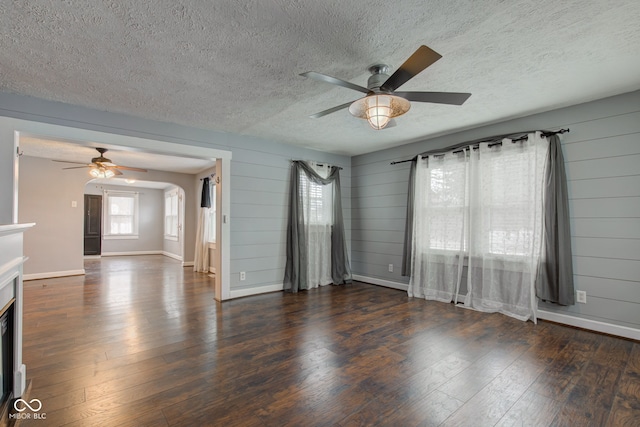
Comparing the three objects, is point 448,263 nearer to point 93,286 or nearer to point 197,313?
point 197,313

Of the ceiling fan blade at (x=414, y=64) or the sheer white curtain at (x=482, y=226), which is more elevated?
the ceiling fan blade at (x=414, y=64)

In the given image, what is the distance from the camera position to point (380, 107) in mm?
2229

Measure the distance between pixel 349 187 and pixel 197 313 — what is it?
11.3 ft

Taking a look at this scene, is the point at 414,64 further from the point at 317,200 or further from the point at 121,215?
the point at 121,215

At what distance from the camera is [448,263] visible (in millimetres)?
4105

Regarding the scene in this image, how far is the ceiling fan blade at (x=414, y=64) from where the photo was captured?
5.39 ft

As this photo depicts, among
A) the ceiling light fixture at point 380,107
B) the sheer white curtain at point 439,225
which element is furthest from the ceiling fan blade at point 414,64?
the sheer white curtain at point 439,225

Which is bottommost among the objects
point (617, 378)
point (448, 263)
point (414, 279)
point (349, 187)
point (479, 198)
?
point (617, 378)

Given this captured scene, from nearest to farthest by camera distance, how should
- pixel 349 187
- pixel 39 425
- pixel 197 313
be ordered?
pixel 39 425, pixel 197 313, pixel 349 187

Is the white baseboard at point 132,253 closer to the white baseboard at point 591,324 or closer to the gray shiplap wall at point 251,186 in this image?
the gray shiplap wall at point 251,186

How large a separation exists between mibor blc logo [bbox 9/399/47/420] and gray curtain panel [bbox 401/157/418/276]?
411 cm

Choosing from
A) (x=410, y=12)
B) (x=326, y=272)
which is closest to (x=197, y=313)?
(x=326, y=272)

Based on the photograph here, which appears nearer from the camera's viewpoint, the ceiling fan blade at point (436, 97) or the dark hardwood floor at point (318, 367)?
the dark hardwood floor at point (318, 367)

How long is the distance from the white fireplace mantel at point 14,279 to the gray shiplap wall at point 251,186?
198cm
